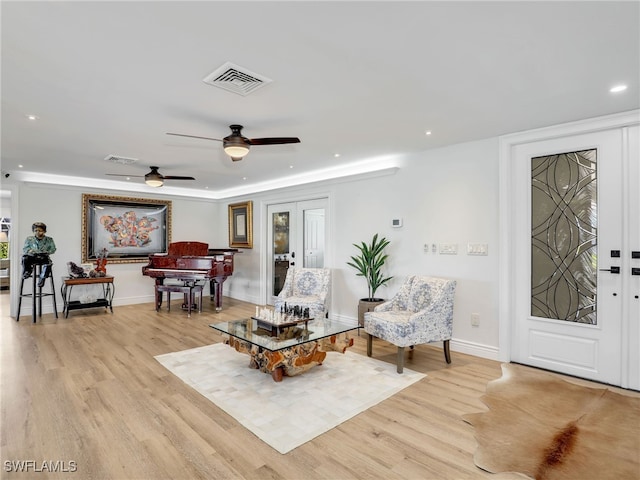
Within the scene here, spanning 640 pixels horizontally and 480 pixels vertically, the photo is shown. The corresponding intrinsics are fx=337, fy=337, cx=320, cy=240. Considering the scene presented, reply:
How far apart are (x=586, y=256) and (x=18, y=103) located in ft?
17.4

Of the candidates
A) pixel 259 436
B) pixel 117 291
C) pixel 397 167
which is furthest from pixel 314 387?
pixel 117 291

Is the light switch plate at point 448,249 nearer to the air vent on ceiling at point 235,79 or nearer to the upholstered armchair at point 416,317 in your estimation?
the upholstered armchair at point 416,317

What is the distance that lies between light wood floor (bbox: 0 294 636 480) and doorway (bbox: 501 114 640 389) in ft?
2.43

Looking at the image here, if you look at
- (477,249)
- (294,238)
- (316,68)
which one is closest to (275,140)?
(316,68)

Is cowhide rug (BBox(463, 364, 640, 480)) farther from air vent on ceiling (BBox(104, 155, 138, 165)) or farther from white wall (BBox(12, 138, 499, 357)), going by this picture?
air vent on ceiling (BBox(104, 155, 138, 165))

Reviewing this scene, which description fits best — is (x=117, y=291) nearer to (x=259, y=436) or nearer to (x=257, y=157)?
(x=257, y=157)

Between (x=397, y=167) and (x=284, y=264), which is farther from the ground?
(x=397, y=167)

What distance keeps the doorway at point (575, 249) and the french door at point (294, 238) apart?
→ 292 cm

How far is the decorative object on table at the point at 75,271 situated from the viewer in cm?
594

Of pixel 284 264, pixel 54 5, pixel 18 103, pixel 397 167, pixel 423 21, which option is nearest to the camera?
pixel 54 5

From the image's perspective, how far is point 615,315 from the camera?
313 centimetres

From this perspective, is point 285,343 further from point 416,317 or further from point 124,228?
point 124,228

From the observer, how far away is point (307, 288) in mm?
5148

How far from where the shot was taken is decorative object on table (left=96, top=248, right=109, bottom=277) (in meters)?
6.25
